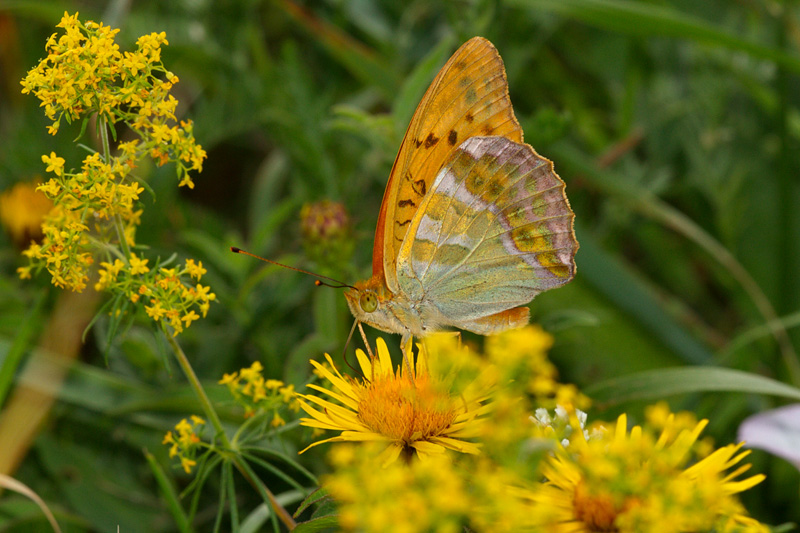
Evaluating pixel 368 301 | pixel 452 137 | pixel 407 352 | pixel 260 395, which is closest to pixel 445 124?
pixel 452 137

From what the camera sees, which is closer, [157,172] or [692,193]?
[157,172]

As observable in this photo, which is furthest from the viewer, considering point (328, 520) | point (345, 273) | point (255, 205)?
point (255, 205)

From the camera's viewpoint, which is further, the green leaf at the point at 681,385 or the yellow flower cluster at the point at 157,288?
the green leaf at the point at 681,385

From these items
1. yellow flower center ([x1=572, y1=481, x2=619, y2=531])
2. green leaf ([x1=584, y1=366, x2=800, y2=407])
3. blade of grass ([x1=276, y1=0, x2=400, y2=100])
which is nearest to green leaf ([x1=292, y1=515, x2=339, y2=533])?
yellow flower center ([x1=572, y1=481, x2=619, y2=531])

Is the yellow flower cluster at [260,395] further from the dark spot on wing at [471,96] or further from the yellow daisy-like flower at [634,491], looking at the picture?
the dark spot on wing at [471,96]

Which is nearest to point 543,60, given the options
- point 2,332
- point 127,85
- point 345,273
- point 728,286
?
point 728,286

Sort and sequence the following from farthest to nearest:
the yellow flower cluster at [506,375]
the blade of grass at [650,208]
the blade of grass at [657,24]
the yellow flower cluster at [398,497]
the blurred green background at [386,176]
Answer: the blade of grass at [650,208] → the blade of grass at [657,24] → the blurred green background at [386,176] → the yellow flower cluster at [506,375] → the yellow flower cluster at [398,497]

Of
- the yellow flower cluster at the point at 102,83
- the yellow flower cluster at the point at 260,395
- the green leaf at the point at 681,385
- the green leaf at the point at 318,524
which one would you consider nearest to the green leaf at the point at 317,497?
the green leaf at the point at 318,524

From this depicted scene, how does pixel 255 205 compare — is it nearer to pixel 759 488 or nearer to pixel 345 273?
pixel 345 273
